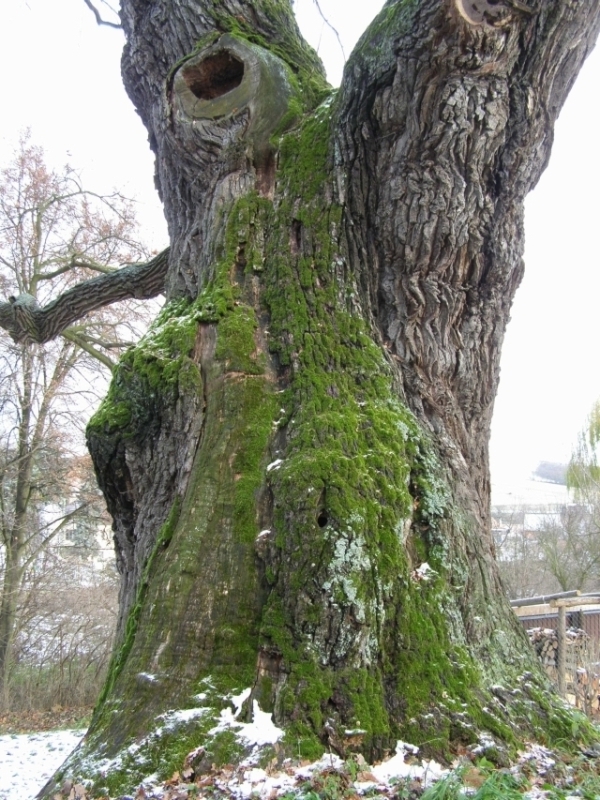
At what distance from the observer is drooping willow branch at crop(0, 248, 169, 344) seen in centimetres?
554

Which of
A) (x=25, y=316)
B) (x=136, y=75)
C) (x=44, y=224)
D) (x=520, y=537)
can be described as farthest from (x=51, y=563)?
(x=520, y=537)

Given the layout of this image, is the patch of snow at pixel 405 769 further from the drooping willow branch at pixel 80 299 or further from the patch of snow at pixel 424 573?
the drooping willow branch at pixel 80 299

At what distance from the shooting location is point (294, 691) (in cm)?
239

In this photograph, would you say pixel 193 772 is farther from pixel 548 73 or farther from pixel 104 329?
pixel 104 329

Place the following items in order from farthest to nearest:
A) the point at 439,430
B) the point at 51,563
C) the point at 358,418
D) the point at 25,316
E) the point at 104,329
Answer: the point at 51,563 → the point at 104,329 → the point at 25,316 → the point at 439,430 → the point at 358,418

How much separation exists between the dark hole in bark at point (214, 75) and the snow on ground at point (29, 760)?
14.6ft

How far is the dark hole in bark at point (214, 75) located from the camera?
13.0 feet

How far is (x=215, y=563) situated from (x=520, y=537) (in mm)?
26273

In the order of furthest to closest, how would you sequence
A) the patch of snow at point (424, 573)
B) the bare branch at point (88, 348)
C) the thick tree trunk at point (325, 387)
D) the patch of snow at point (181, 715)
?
the bare branch at point (88, 348), the patch of snow at point (424, 573), the thick tree trunk at point (325, 387), the patch of snow at point (181, 715)

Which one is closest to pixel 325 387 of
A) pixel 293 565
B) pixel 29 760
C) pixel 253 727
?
pixel 293 565

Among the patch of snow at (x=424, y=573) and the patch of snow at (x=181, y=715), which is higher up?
the patch of snow at (x=424, y=573)

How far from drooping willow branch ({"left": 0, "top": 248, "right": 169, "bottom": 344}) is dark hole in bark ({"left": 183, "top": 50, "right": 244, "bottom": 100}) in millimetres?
1765

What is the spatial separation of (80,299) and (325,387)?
3.34 m

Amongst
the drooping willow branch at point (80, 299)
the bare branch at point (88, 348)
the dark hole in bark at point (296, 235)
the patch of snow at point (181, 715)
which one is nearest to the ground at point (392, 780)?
the patch of snow at point (181, 715)
